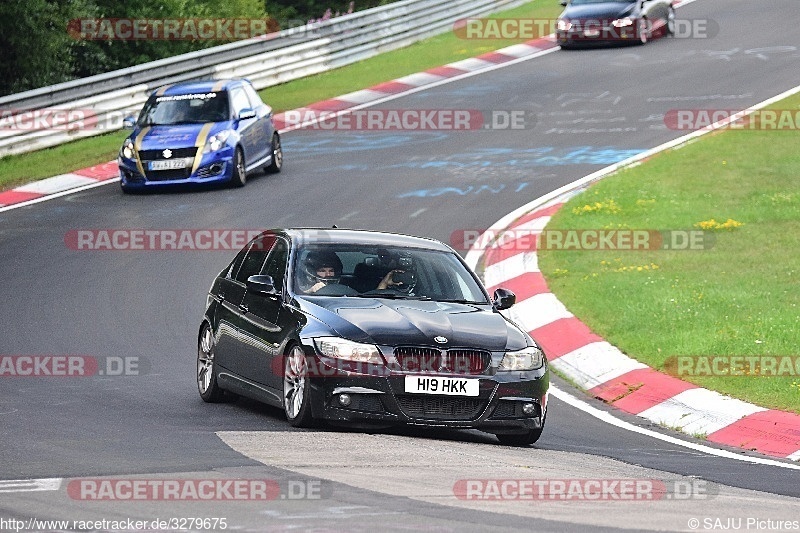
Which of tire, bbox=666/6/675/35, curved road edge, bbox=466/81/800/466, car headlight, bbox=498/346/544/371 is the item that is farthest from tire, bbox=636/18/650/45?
car headlight, bbox=498/346/544/371

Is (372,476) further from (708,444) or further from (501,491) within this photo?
(708,444)

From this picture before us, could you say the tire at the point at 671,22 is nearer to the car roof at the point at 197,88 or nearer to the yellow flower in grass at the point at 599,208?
the car roof at the point at 197,88

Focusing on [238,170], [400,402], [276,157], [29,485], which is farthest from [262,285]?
[276,157]

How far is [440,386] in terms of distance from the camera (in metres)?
10.2

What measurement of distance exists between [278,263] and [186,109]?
12.4 metres

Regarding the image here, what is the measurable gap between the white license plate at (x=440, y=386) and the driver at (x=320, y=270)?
1.35m

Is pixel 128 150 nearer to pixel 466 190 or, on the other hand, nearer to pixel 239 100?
pixel 239 100

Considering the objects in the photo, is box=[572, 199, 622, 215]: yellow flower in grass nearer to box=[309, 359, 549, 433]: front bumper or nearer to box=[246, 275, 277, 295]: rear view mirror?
box=[246, 275, 277, 295]: rear view mirror

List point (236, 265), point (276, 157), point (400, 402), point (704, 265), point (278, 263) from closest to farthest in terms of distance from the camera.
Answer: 1. point (400, 402)
2. point (278, 263)
3. point (236, 265)
4. point (704, 265)
5. point (276, 157)

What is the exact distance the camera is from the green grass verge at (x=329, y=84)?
80.2ft

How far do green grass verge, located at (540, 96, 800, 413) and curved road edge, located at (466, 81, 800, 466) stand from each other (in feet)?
0.65

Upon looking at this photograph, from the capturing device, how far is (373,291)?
11273 mm

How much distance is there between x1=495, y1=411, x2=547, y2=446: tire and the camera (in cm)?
1074

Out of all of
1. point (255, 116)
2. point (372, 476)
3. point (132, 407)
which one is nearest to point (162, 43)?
point (255, 116)
